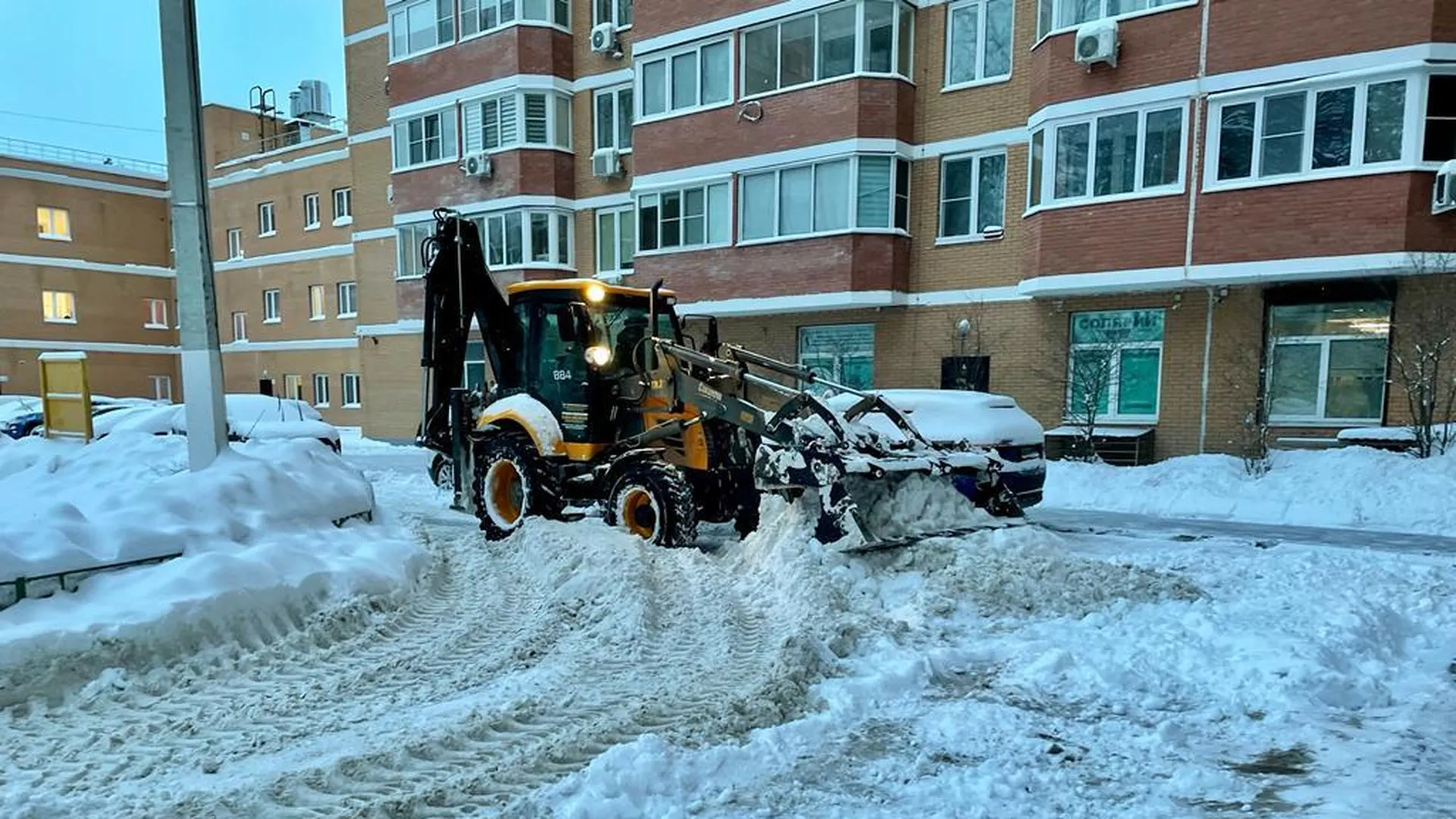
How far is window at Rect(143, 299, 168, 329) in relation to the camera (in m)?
37.2

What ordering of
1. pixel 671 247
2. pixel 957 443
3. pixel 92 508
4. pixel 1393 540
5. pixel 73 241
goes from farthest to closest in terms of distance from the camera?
1. pixel 73 241
2. pixel 671 247
3. pixel 1393 540
4. pixel 957 443
5. pixel 92 508

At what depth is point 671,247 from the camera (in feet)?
60.2

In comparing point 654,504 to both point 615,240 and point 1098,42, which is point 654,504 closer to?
point 1098,42

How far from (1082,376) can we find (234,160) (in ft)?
109

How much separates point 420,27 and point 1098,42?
18248 millimetres

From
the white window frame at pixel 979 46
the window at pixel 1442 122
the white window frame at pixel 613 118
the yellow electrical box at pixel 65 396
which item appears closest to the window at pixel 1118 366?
the window at pixel 1442 122

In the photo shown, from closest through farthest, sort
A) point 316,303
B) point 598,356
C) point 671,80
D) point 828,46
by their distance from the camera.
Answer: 1. point 598,356
2. point 828,46
3. point 671,80
4. point 316,303

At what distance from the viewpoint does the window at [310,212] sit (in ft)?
97.3

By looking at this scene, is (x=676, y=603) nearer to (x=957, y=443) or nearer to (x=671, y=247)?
(x=957, y=443)

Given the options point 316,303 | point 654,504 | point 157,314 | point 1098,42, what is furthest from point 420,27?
point 157,314

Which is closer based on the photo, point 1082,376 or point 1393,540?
point 1393,540

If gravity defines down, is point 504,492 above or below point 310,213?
below

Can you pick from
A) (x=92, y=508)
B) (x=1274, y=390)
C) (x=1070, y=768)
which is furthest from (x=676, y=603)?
(x=1274, y=390)

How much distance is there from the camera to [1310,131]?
11.7 metres
